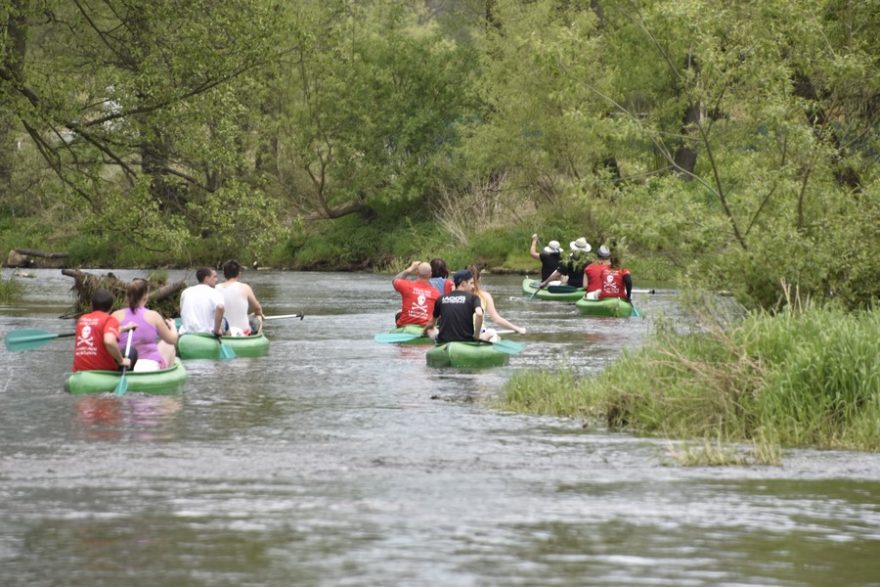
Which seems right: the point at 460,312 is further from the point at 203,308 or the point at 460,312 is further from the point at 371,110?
the point at 371,110

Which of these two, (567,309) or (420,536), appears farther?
(567,309)

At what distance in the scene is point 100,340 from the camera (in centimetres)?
1642

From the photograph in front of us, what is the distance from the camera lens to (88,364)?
54.6ft

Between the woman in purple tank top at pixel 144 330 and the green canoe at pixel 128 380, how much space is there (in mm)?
214

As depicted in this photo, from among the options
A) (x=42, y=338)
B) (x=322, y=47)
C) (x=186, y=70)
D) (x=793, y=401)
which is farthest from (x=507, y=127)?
(x=793, y=401)

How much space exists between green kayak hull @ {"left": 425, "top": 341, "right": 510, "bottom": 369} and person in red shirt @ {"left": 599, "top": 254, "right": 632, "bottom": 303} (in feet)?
34.6

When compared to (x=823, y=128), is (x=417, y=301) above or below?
below

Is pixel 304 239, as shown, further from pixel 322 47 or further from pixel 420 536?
pixel 420 536

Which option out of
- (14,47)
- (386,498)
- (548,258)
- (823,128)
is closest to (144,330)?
(386,498)

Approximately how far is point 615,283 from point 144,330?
15395 mm

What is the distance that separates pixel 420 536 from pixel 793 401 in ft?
16.9

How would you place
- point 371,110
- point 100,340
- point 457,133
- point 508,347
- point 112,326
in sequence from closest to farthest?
1. point 112,326
2. point 100,340
3. point 508,347
4. point 457,133
5. point 371,110

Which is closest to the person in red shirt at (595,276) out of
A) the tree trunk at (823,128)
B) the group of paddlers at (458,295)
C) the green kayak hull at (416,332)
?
the group of paddlers at (458,295)

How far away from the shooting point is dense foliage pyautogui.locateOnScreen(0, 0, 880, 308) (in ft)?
62.2
